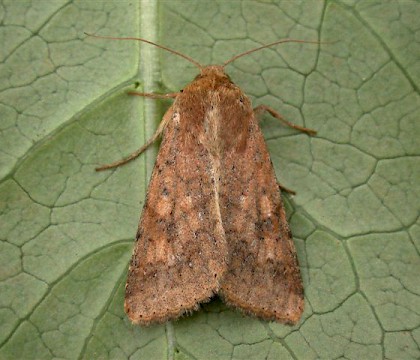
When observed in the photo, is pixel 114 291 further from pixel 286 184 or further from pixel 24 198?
pixel 286 184

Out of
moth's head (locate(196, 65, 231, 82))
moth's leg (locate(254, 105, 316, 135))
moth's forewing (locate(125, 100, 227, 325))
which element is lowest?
moth's forewing (locate(125, 100, 227, 325))

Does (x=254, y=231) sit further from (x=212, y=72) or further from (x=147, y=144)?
(x=212, y=72)

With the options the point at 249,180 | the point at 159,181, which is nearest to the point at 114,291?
the point at 159,181

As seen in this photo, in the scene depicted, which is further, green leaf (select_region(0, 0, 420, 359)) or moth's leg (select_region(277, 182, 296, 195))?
moth's leg (select_region(277, 182, 296, 195))

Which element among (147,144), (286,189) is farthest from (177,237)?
(286,189)

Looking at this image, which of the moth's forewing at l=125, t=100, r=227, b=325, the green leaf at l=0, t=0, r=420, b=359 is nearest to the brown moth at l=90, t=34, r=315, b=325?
the moth's forewing at l=125, t=100, r=227, b=325

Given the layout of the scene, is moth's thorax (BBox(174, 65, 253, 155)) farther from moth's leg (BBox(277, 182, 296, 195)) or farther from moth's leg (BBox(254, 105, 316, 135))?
moth's leg (BBox(277, 182, 296, 195))
